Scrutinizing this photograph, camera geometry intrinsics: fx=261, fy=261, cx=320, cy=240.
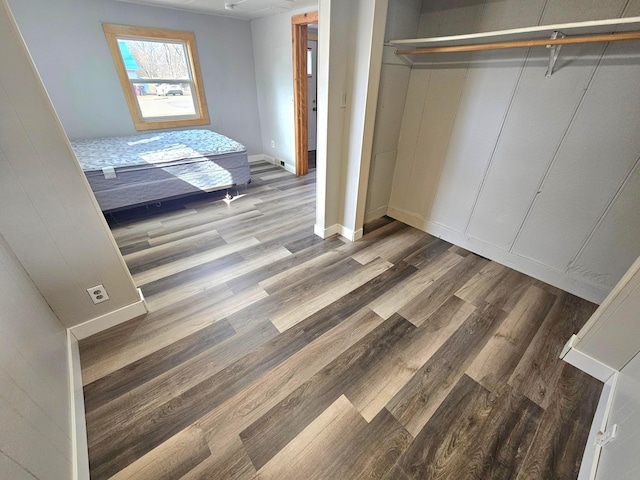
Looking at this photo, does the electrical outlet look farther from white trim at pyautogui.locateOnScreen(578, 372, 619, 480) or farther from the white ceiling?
the white ceiling

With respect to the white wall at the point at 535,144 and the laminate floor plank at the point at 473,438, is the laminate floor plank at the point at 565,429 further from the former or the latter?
the white wall at the point at 535,144

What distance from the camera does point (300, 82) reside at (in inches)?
148

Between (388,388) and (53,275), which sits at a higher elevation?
(53,275)

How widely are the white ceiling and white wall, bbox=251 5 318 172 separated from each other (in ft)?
0.56

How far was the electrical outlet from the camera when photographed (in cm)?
153

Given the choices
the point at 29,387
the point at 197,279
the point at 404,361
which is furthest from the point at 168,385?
the point at 404,361

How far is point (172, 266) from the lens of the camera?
2242 millimetres

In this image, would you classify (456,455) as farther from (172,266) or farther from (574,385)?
(172,266)

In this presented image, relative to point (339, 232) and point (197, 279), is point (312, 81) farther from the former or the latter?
point (197, 279)

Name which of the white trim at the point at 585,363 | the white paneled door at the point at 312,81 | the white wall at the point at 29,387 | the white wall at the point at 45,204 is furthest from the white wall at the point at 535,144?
the white paneled door at the point at 312,81

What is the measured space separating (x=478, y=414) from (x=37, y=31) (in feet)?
17.6

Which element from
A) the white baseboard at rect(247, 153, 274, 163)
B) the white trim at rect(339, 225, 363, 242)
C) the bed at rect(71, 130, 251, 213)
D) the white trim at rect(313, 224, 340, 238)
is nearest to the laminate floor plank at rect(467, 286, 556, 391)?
the white trim at rect(339, 225, 363, 242)

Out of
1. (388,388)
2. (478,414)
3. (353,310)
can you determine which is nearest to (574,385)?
(478,414)

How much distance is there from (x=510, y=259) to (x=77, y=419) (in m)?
3.01
